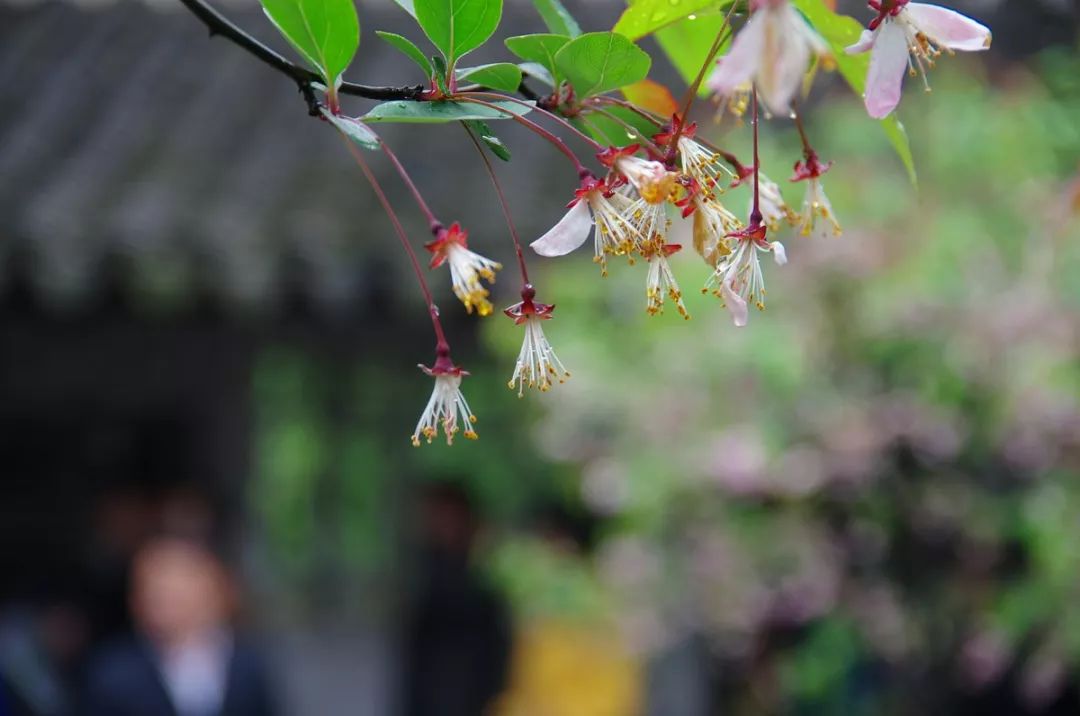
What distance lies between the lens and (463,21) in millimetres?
627

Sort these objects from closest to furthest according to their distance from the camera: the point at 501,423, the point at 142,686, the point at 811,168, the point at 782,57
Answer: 1. the point at 782,57
2. the point at 811,168
3. the point at 142,686
4. the point at 501,423

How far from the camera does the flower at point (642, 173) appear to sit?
594 millimetres

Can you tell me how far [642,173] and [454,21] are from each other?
0.12 m

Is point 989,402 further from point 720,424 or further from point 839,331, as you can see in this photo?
point 720,424

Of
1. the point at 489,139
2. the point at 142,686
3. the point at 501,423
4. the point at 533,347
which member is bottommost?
the point at 142,686

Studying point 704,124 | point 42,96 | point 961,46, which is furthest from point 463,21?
point 42,96

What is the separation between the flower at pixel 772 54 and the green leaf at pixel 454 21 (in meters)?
0.18

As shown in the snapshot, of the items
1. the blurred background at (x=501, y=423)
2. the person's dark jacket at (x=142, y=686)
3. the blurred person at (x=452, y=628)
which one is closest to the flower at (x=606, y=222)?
the blurred background at (x=501, y=423)

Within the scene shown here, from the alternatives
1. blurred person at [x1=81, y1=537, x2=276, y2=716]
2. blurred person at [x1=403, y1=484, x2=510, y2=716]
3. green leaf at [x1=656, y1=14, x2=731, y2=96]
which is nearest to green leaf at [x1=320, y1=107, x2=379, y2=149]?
green leaf at [x1=656, y1=14, x2=731, y2=96]

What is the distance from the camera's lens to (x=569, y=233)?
0.63 meters

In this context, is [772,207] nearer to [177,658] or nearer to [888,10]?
[888,10]

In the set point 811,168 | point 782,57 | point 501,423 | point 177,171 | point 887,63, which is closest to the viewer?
point 782,57

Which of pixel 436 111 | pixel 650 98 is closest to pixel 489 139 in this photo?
pixel 436 111

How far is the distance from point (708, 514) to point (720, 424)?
0.68 ft
